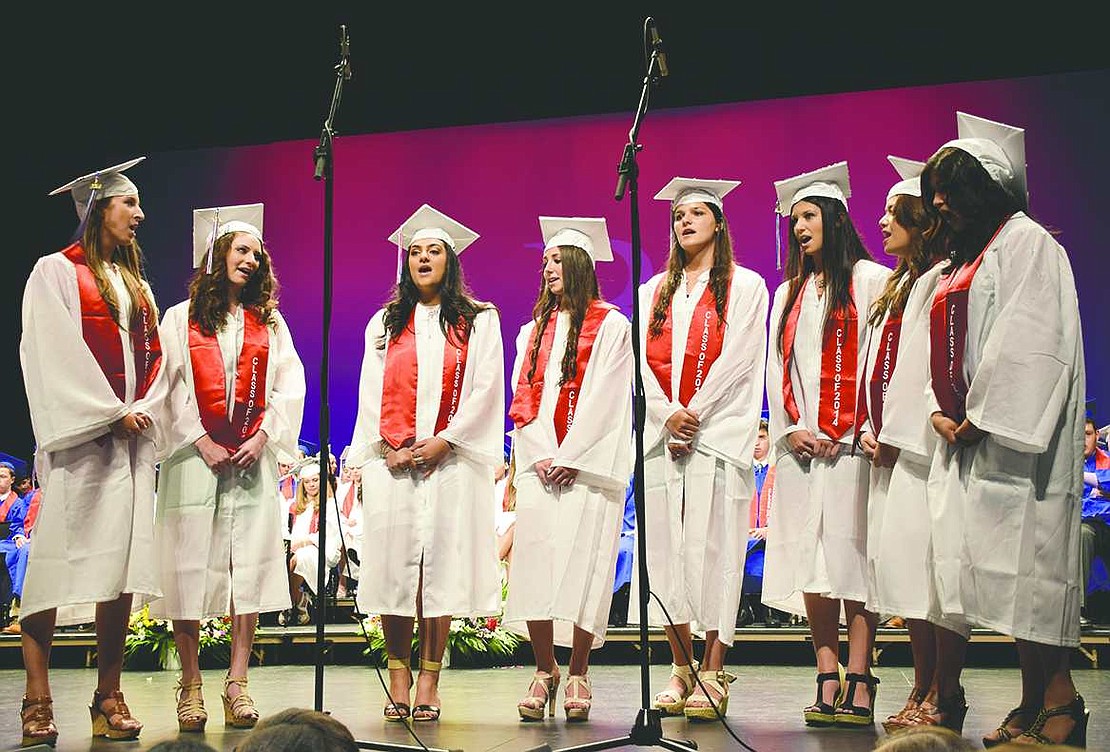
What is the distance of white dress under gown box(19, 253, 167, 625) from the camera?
13.6ft

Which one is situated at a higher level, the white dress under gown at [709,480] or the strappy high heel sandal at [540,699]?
the white dress under gown at [709,480]

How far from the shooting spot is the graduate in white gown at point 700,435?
177 inches

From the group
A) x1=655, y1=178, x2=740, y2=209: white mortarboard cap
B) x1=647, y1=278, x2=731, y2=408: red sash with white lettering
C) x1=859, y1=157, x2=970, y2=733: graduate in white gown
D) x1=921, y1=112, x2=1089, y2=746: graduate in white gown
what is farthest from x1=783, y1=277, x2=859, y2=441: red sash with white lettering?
x1=921, y1=112, x2=1089, y2=746: graduate in white gown

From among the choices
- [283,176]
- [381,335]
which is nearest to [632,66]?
[283,176]

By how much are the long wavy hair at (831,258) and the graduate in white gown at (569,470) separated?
2.25 ft

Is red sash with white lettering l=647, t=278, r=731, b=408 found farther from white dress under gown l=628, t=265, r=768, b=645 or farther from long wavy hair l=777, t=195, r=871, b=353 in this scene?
long wavy hair l=777, t=195, r=871, b=353

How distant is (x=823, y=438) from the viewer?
14.3 ft

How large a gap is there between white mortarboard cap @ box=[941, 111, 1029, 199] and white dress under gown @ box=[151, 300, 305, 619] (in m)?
2.74

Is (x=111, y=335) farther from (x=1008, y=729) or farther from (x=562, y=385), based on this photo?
(x=1008, y=729)

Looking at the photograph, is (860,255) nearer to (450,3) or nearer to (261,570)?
(261,570)

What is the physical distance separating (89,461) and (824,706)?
8.81 ft

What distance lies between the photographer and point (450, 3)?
340 inches

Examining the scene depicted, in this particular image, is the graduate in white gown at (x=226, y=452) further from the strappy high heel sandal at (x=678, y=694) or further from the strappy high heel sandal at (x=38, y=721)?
the strappy high heel sandal at (x=678, y=694)

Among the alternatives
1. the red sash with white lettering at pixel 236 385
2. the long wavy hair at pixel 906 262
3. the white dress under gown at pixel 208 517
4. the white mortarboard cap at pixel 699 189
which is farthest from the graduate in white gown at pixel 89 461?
the long wavy hair at pixel 906 262
